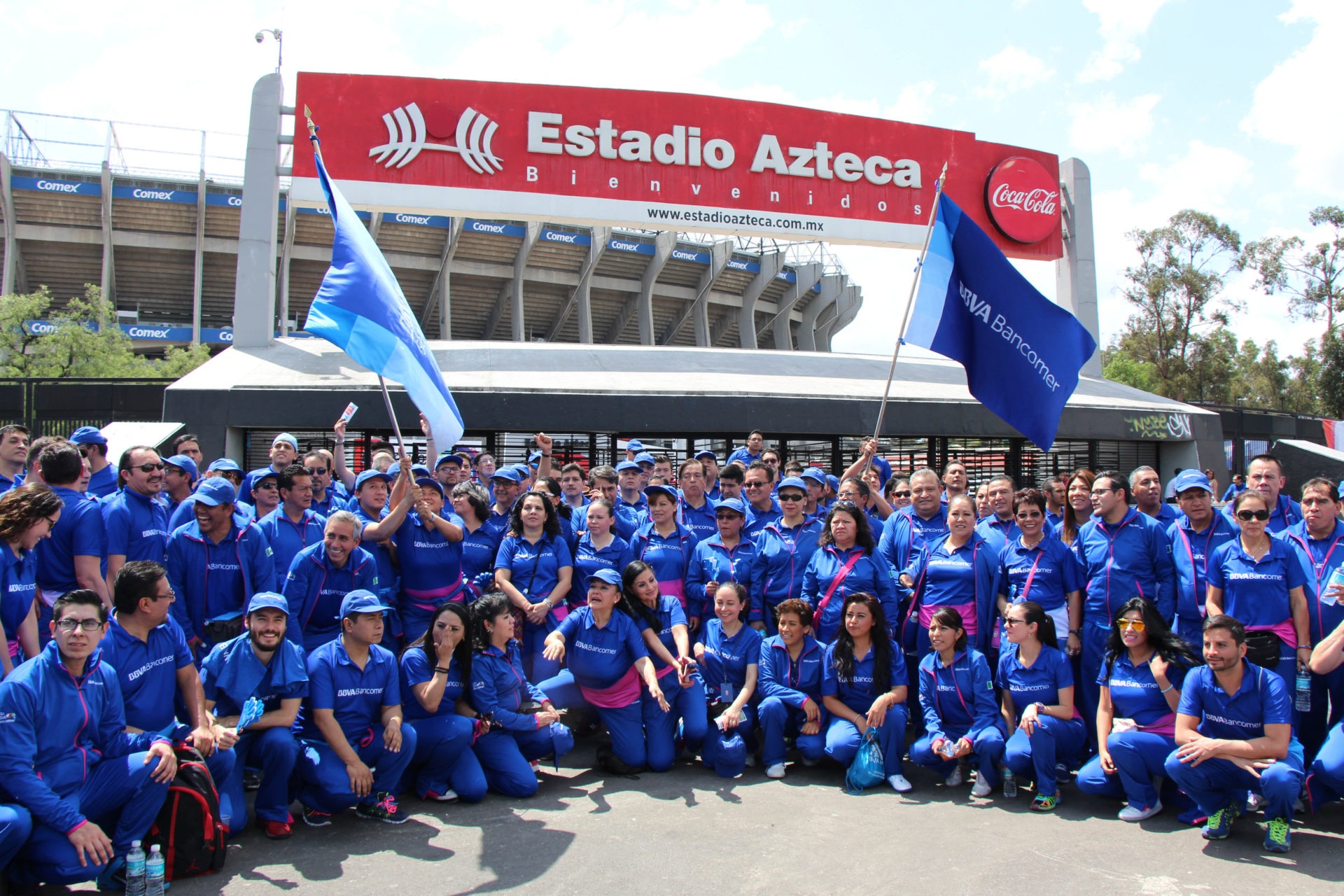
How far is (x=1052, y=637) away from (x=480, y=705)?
3470 millimetres

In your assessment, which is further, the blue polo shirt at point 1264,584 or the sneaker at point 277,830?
the blue polo shirt at point 1264,584

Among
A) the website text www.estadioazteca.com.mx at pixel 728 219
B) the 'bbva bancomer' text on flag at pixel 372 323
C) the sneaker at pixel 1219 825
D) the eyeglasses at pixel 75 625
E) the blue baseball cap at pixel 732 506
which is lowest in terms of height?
the sneaker at pixel 1219 825

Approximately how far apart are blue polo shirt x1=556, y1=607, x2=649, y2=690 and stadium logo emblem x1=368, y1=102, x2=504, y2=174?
39.9 ft

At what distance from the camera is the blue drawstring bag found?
5395 millimetres

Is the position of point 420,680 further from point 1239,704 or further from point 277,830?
point 1239,704

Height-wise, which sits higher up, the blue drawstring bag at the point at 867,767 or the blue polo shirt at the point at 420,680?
A: the blue polo shirt at the point at 420,680

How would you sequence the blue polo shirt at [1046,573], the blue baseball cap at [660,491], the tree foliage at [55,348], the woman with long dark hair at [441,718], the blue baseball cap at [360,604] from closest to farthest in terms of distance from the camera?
the blue baseball cap at [360,604]
the woman with long dark hair at [441,718]
the blue polo shirt at [1046,573]
the blue baseball cap at [660,491]
the tree foliage at [55,348]

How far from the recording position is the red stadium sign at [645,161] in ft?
51.0

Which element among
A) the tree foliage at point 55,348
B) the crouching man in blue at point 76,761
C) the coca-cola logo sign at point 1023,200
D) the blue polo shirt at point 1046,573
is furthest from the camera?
the tree foliage at point 55,348

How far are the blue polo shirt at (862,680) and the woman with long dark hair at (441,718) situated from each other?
220 centimetres

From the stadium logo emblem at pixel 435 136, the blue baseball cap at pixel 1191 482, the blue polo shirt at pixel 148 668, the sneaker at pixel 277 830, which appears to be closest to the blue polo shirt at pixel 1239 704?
the blue baseball cap at pixel 1191 482

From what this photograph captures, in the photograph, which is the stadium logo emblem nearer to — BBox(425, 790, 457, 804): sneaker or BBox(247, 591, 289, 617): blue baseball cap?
BBox(247, 591, 289, 617): blue baseball cap

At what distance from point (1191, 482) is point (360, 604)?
5092mm

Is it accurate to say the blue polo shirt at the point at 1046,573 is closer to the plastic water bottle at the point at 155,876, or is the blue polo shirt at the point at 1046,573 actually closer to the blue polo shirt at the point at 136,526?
the plastic water bottle at the point at 155,876
